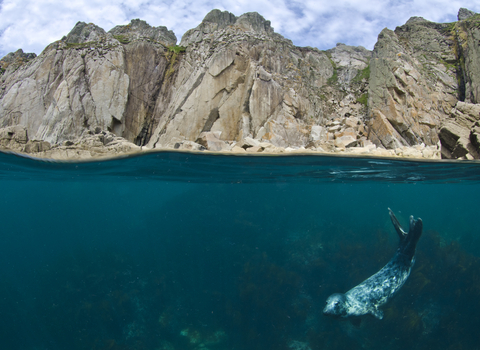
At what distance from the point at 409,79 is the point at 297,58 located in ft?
27.7

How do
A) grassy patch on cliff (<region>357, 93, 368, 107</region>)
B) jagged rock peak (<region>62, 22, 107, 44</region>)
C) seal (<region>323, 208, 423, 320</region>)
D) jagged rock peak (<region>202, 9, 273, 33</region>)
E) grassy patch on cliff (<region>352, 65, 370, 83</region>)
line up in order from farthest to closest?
jagged rock peak (<region>62, 22, 107, 44</region>)
jagged rock peak (<region>202, 9, 273, 33</region>)
grassy patch on cliff (<region>352, 65, 370, 83</region>)
grassy patch on cliff (<region>357, 93, 368, 107</region>)
seal (<region>323, 208, 423, 320</region>)

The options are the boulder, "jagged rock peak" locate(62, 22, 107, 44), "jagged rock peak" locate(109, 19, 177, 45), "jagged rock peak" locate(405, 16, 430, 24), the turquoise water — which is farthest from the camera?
"jagged rock peak" locate(109, 19, 177, 45)

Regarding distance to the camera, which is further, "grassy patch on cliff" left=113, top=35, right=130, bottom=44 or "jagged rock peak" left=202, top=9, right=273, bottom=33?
"jagged rock peak" left=202, top=9, right=273, bottom=33

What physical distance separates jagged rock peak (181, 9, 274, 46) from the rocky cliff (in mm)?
3506

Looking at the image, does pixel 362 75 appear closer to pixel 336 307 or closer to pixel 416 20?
pixel 416 20

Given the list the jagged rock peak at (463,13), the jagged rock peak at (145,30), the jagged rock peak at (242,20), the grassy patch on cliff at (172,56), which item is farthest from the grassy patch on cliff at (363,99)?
the jagged rock peak at (145,30)

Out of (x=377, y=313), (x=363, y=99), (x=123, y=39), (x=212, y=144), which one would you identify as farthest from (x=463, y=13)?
(x=123, y=39)

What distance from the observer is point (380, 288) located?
9.52m

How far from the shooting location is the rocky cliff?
1741cm

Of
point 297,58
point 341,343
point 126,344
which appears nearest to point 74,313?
point 126,344

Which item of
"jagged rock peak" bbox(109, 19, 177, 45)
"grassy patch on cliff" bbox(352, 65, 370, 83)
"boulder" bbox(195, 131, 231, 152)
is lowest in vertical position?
"boulder" bbox(195, 131, 231, 152)

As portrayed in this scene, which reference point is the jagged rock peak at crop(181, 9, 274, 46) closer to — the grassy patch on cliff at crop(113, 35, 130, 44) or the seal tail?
the grassy patch on cliff at crop(113, 35, 130, 44)

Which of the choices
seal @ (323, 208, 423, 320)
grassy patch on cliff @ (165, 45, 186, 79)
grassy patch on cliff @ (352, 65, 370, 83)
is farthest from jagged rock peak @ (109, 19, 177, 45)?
seal @ (323, 208, 423, 320)

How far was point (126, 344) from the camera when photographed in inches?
486
